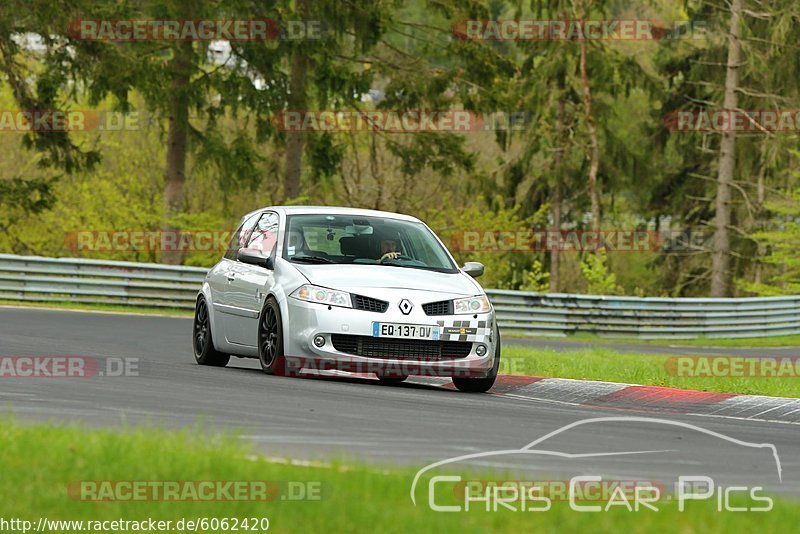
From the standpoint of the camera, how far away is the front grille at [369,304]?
12930 millimetres

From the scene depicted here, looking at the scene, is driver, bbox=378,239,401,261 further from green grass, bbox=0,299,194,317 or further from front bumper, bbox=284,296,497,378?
green grass, bbox=0,299,194,317

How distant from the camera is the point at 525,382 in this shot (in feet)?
47.3

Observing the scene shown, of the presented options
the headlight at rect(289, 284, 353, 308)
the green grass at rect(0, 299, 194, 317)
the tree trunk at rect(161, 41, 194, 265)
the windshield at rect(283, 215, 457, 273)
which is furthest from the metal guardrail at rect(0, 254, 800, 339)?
the headlight at rect(289, 284, 353, 308)

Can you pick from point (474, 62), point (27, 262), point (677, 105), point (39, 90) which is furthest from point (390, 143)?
point (677, 105)

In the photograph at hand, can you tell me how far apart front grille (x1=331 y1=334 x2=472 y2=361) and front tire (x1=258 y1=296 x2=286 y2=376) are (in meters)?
0.61

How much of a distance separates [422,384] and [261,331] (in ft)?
6.07

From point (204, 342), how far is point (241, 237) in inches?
46.5

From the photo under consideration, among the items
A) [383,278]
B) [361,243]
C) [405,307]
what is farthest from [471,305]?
[361,243]

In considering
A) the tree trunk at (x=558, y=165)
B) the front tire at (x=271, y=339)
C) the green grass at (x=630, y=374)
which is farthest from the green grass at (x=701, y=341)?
the front tire at (x=271, y=339)

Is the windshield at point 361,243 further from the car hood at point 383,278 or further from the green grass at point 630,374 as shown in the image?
the green grass at point 630,374

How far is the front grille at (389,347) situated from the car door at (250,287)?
1113 mm

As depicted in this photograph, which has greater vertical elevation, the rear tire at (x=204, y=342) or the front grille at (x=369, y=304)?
the front grille at (x=369, y=304)

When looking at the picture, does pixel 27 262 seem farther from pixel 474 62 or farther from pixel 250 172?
pixel 474 62

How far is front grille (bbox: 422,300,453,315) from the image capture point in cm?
1302
